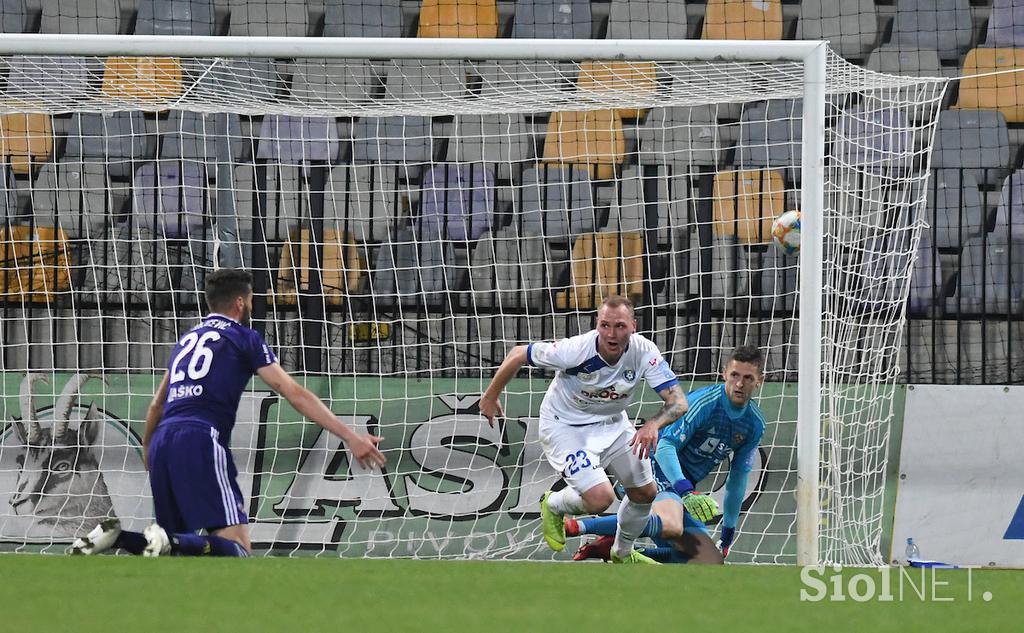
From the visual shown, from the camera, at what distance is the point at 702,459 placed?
7.71m

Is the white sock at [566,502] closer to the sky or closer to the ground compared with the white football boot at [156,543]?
closer to the ground

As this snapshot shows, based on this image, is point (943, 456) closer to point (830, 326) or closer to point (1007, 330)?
Result: point (1007, 330)

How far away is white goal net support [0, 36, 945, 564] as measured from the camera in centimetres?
805

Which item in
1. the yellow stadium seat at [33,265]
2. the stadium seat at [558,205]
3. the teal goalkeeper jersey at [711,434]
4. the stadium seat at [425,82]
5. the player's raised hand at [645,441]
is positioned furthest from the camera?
the stadium seat at [558,205]

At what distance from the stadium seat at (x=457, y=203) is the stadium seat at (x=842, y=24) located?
4.06 m

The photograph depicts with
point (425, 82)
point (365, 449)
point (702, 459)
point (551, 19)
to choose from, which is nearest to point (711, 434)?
point (702, 459)

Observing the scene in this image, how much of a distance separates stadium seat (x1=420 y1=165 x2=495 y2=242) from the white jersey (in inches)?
107

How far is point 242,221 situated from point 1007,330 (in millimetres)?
5966

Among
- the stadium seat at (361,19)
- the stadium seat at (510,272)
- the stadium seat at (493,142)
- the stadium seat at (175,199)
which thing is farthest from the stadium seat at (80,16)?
the stadium seat at (510,272)

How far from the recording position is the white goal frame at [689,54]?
652cm

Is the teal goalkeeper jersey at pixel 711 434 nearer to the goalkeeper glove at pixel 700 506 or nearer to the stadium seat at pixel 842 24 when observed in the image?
the goalkeeper glove at pixel 700 506

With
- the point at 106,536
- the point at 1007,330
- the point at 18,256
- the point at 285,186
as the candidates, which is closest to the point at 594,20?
the point at 285,186

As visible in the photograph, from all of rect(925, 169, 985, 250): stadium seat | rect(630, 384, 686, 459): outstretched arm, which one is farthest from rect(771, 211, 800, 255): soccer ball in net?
rect(925, 169, 985, 250): stadium seat

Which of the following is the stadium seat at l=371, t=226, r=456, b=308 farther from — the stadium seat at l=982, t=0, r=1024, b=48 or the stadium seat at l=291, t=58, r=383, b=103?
the stadium seat at l=982, t=0, r=1024, b=48
